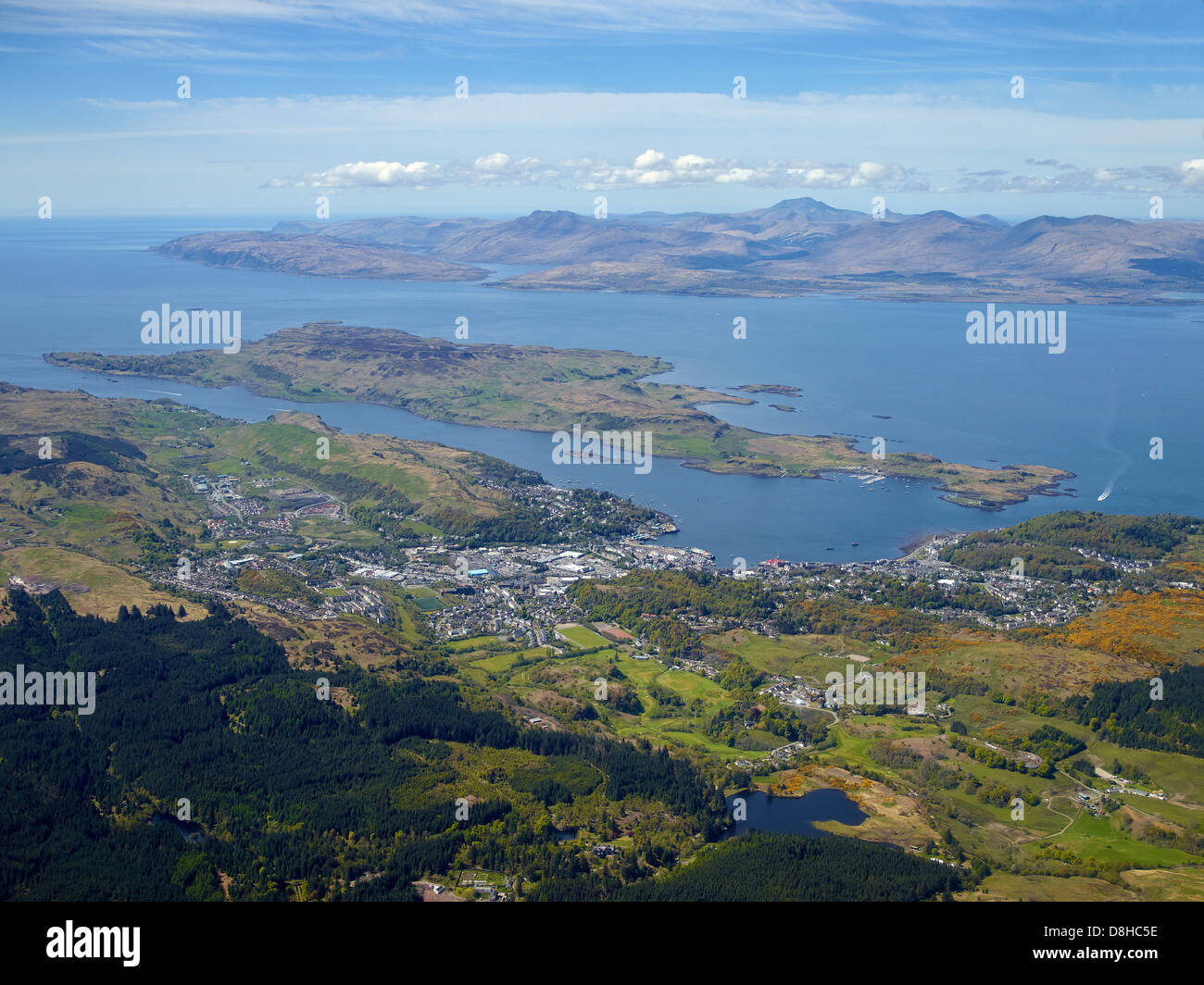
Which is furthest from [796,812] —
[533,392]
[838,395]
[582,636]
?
[838,395]

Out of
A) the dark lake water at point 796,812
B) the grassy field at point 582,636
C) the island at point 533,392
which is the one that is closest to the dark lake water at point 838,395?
the island at point 533,392

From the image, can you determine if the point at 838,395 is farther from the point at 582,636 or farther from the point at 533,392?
the point at 582,636

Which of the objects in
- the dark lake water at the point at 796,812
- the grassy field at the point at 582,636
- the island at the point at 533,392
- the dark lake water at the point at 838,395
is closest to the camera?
the dark lake water at the point at 796,812

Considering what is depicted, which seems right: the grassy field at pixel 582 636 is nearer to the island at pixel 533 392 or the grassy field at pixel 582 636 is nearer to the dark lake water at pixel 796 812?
the dark lake water at pixel 796 812

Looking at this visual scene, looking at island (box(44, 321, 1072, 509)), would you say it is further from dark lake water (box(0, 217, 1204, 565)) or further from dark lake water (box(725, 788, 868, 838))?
dark lake water (box(725, 788, 868, 838))

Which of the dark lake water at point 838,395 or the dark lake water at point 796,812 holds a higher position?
the dark lake water at point 838,395

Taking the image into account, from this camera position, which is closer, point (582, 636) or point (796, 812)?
point (796, 812)

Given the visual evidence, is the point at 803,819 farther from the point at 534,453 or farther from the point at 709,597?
the point at 534,453
